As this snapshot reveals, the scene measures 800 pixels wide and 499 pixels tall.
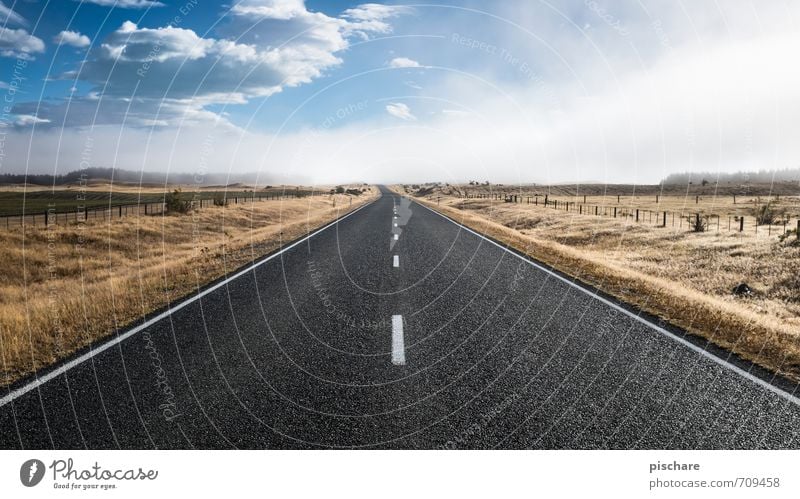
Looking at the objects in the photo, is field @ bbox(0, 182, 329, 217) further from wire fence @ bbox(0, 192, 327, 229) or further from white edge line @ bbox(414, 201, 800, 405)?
white edge line @ bbox(414, 201, 800, 405)

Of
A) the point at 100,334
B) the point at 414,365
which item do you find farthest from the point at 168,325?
the point at 414,365

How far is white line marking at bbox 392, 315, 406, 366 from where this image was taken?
5270 mm

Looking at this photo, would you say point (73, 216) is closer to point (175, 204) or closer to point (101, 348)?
point (175, 204)

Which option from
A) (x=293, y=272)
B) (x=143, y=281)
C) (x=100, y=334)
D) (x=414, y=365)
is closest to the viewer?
(x=414, y=365)

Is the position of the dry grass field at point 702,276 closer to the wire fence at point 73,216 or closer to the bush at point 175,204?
the wire fence at point 73,216

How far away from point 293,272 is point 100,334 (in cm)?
508

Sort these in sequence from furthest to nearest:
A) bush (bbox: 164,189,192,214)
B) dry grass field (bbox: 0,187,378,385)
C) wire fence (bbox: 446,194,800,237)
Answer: bush (bbox: 164,189,192,214) < wire fence (bbox: 446,194,800,237) < dry grass field (bbox: 0,187,378,385)

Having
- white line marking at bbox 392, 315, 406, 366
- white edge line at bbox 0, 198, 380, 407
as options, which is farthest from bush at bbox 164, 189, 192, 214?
white line marking at bbox 392, 315, 406, 366

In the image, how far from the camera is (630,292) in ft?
29.9

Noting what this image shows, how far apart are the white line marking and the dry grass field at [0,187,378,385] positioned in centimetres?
395

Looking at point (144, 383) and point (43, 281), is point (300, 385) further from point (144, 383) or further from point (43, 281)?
point (43, 281)

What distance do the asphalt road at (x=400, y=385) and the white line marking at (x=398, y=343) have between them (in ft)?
0.09

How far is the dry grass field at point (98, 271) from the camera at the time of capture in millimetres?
6445
